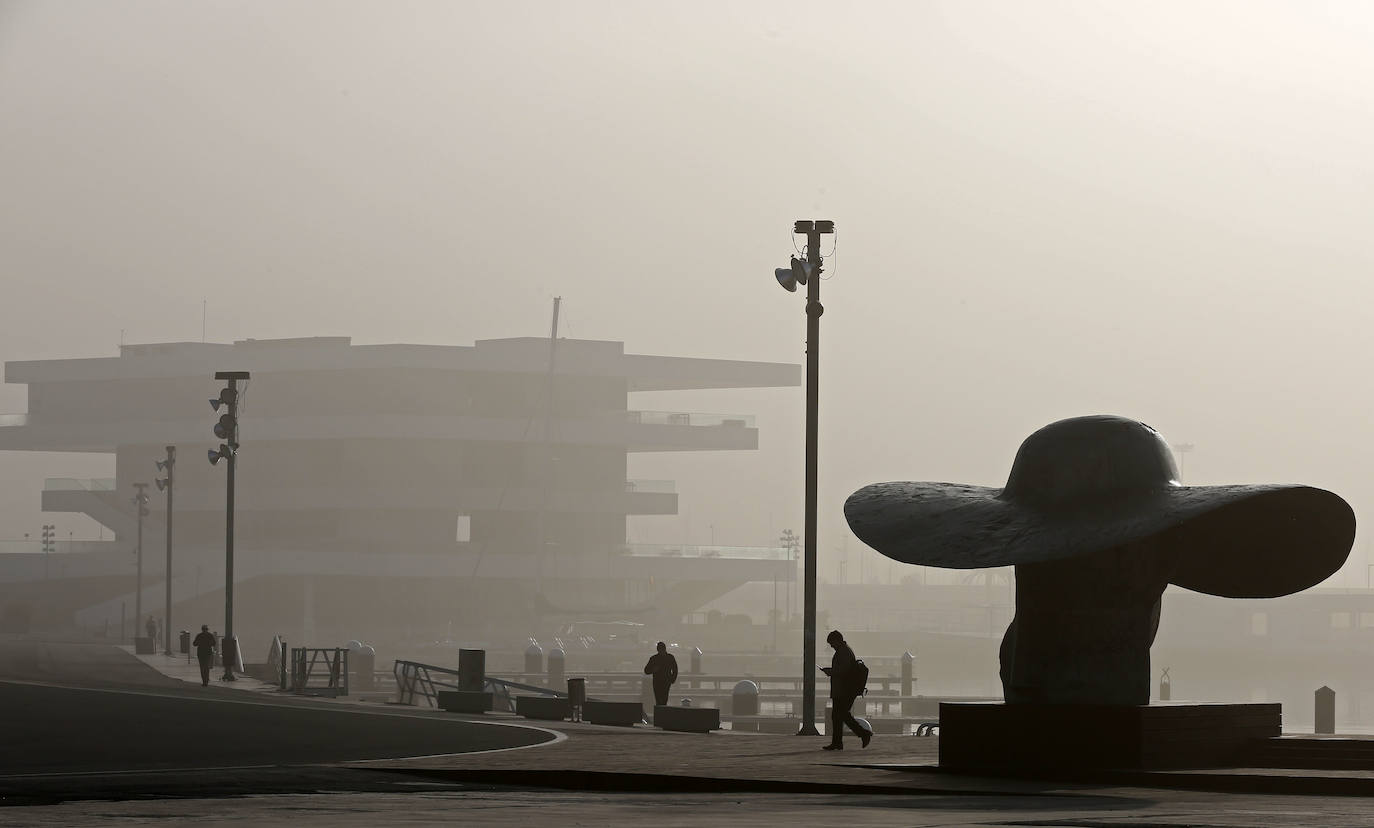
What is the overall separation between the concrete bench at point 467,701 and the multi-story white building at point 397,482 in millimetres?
66343

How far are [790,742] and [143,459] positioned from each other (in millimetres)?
87072

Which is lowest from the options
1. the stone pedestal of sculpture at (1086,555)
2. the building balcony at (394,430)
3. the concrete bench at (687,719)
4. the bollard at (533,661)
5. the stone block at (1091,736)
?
the bollard at (533,661)

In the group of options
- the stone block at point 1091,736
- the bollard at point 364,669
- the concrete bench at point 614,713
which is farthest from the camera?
the bollard at point 364,669

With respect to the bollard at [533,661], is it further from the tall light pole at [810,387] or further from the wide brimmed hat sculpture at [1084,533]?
the wide brimmed hat sculpture at [1084,533]

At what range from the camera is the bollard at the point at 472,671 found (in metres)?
34.2

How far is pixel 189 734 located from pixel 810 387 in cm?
915

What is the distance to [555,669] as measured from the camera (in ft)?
167

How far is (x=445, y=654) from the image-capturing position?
8250cm

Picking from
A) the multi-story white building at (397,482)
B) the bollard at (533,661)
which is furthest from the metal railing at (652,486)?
the bollard at (533,661)

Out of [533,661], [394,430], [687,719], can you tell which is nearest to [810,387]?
[687,719]

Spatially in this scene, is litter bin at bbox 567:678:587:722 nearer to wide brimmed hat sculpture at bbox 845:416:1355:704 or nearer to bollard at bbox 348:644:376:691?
wide brimmed hat sculpture at bbox 845:416:1355:704

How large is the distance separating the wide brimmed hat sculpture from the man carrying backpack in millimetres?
3068

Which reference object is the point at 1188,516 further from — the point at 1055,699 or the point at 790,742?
the point at 790,742

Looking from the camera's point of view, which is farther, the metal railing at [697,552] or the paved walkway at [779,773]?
the metal railing at [697,552]
